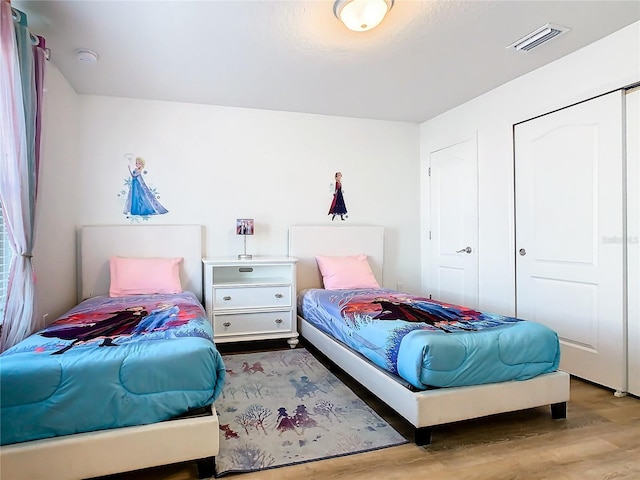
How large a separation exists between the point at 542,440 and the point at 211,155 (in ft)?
11.2

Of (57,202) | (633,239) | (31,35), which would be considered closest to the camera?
(31,35)

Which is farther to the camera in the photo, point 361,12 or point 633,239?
point 633,239

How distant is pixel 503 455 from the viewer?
1.90 meters

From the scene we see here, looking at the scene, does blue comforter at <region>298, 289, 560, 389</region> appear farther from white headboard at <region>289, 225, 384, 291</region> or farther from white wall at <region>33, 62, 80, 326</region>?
white wall at <region>33, 62, 80, 326</region>

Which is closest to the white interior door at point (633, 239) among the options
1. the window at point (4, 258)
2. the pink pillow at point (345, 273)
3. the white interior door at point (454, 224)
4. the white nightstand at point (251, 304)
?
the white interior door at point (454, 224)

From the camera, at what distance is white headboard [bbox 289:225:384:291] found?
13.6ft

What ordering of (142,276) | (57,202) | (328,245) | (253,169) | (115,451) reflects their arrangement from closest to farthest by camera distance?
(115,451) < (57,202) < (142,276) < (253,169) < (328,245)

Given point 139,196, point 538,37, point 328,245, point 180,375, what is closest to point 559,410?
point 180,375

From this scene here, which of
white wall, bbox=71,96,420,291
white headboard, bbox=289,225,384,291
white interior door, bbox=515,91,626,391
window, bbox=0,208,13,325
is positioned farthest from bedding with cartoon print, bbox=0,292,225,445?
white interior door, bbox=515,91,626,391

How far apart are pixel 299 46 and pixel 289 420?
2.33m

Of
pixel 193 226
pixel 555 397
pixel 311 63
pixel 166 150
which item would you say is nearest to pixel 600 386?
pixel 555 397

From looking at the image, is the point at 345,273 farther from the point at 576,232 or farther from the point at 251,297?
the point at 576,232

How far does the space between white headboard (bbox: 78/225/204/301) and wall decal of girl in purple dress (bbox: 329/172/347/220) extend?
136 cm

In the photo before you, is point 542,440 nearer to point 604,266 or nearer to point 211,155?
point 604,266
